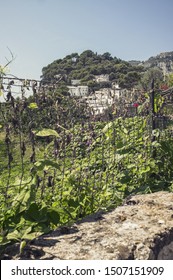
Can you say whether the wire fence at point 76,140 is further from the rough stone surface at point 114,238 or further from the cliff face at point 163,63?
the cliff face at point 163,63

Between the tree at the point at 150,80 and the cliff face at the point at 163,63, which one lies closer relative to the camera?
the tree at the point at 150,80

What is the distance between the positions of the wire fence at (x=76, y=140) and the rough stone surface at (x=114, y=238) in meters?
0.41

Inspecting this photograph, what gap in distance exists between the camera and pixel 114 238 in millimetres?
2273

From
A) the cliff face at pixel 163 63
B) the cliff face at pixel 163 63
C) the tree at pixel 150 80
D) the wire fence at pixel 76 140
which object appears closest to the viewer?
the wire fence at pixel 76 140

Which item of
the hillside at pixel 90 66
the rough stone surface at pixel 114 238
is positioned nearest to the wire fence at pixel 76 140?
the rough stone surface at pixel 114 238

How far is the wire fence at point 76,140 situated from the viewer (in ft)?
8.66

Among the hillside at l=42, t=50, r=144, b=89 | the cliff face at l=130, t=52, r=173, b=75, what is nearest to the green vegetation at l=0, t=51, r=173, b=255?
the hillside at l=42, t=50, r=144, b=89

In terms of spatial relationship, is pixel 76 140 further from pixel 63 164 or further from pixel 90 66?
pixel 90 66

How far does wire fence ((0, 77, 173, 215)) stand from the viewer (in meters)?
2.64

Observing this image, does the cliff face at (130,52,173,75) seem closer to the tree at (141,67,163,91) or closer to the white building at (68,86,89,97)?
the tree at (141,67,163,91)

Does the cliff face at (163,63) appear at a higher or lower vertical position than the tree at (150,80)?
higher

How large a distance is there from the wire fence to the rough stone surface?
0.41 meters

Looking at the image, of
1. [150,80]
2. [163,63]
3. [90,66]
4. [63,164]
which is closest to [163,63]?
[163,63]
